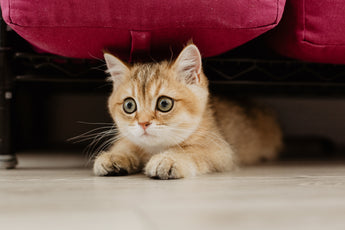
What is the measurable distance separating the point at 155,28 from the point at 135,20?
72 millimetres

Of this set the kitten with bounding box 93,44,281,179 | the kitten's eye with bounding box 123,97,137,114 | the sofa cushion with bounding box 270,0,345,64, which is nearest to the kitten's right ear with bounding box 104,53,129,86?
the kitten with bounding box 93,44,281,179

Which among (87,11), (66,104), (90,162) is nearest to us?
(87,11)

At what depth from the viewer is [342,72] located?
1735 mm

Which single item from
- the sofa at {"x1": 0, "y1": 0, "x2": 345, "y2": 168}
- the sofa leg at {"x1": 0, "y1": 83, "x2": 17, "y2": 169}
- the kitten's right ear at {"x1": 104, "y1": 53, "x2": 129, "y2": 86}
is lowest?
the sofa leg at {"x1": 0, "y1": 83, "x2": 17, "y2": 169}

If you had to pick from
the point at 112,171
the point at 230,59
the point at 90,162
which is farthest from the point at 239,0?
the point at 90,162

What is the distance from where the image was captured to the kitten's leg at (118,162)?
1.29 meters

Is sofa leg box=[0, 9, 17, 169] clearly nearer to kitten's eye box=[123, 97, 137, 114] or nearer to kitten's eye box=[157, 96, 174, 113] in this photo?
kitten's eye box=[123, 97, 137, 114]

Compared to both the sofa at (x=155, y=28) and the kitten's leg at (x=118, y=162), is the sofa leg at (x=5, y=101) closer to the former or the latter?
the sofa at (x=155, y=28)

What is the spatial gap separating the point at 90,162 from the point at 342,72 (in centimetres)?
128

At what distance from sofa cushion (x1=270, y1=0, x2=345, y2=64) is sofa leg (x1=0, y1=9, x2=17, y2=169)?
1.07 meters

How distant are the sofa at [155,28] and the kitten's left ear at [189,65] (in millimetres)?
43

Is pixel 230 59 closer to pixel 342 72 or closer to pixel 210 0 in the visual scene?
pixel 210 0

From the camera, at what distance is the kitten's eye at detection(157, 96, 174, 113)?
52.0 inches

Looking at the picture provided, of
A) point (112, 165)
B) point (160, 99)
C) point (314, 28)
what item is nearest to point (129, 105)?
point (160, 99)
